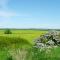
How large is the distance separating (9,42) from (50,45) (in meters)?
2.84

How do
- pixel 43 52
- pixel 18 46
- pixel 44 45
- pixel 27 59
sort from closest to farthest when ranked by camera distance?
pixel 27 59, pixel 43 52, pixel 18 46, pixel 44 45

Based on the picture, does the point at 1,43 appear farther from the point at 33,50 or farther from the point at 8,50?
the point at 33,50

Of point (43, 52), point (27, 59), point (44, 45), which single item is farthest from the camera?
point (44, 45)

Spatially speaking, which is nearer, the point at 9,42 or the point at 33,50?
the point at 33,50

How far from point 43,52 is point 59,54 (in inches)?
43.7

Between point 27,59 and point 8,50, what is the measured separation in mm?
1751

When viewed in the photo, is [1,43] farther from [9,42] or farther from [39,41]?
[39,41]

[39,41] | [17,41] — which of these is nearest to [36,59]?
[17,41]

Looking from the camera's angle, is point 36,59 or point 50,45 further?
point 50,45

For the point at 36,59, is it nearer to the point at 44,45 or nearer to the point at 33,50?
the point at 33,50

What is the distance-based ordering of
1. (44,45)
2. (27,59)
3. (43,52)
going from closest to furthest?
(27,59) < (43,52) < (44,45)

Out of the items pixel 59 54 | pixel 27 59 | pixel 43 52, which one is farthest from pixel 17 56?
pixel 59 54

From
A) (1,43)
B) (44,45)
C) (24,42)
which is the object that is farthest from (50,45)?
(1,43)

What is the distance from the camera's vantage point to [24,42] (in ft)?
55.4
